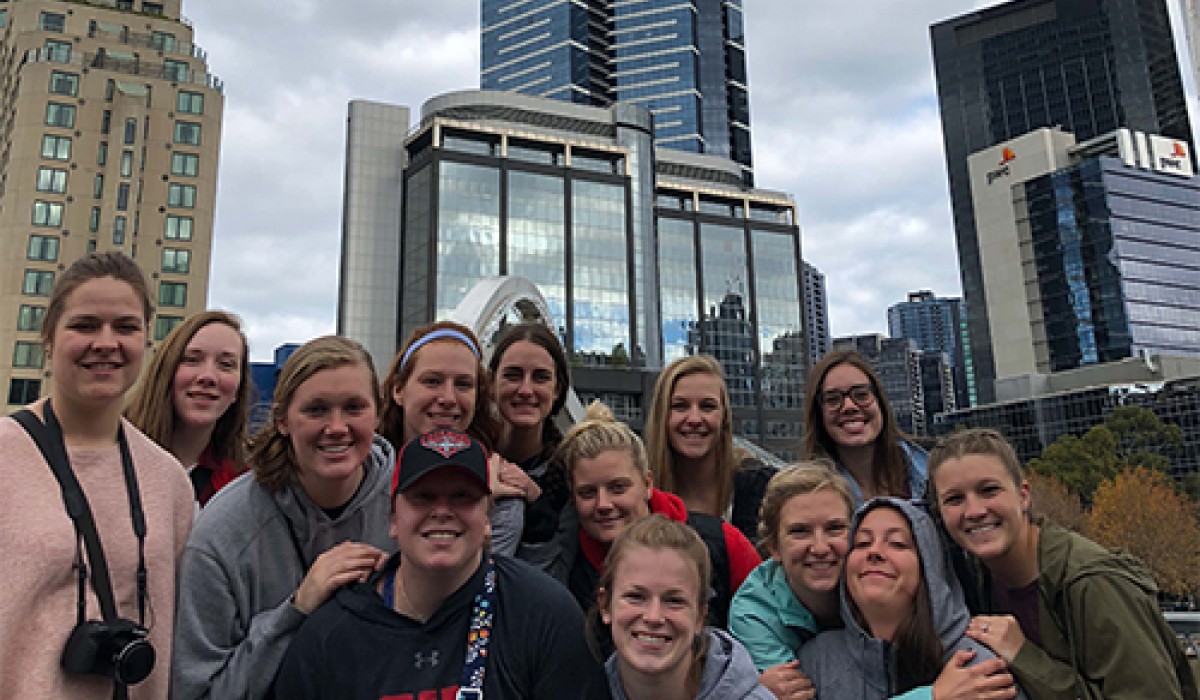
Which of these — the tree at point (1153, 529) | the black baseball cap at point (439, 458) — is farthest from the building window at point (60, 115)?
the tree at point (1153, 529)

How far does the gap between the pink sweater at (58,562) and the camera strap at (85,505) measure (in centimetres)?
2

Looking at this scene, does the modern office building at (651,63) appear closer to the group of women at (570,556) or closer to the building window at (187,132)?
the building window at (187,132)

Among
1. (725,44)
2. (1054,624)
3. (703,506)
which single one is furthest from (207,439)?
(725,44)

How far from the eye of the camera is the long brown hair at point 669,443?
13.6 feet

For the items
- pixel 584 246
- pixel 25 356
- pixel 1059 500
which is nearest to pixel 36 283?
pixel 25 356

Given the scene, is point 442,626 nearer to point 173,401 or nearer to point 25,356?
point 173,401

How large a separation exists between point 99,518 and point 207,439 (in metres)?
1.36

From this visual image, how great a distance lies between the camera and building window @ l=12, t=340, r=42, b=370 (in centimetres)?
4428

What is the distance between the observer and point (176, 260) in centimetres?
5038

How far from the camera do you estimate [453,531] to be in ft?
7.41

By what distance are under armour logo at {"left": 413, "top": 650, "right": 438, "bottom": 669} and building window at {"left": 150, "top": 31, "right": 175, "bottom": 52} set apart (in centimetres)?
6444

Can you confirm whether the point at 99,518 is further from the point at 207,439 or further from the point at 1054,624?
the point at 1054,624

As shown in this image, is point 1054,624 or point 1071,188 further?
point 1071,188

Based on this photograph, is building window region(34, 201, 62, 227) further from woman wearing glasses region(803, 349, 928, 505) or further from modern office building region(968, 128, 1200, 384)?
modern office building region(968, 128, 1200, 384)
